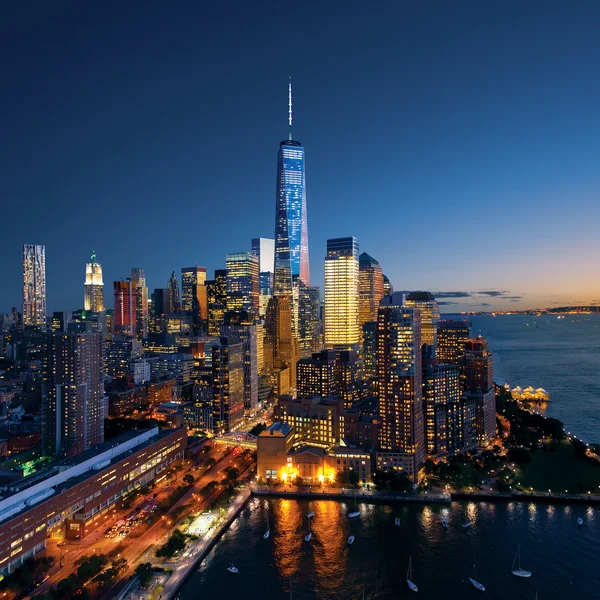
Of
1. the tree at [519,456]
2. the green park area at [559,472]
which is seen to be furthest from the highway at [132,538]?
the tree at [519,456]

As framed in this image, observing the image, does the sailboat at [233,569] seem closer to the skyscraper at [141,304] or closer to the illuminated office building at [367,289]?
the illuminated office building at [367,289]

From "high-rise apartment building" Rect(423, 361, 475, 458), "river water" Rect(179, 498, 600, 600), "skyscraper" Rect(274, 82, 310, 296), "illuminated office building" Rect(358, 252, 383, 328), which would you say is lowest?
"river water" Rect(179, 498, 600, 600)

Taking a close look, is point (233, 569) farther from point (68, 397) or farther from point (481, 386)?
point (481, 386)

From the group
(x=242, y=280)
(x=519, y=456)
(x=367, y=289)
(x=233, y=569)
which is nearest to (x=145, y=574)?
(x=233, y=569)

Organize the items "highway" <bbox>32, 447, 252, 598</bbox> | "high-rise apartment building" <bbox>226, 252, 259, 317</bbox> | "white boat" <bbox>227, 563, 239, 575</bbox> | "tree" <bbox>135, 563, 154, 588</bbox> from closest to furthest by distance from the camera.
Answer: "tree" <bbox>135, 563, 154, 588</bbox> < "highway" <bbox>32, 447, 252, 598</bbox> < "white boat" <bbox>227, 563, 239, 575</bbox> < "high-rise apartment building" <bbox>226, 252, 259, 317</bbox>

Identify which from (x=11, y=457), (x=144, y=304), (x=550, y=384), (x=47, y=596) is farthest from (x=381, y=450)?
(x=144, y=304)

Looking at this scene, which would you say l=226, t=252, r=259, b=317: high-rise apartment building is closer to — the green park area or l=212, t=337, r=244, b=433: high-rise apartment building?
l=212, t=337, r=244, b=433: high-rise apartment building

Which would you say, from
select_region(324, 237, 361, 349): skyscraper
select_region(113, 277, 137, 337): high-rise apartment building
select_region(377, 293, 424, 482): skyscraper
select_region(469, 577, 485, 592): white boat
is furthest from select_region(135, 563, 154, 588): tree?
select_region(113, 277, 137, 337): high-rise apartment building
